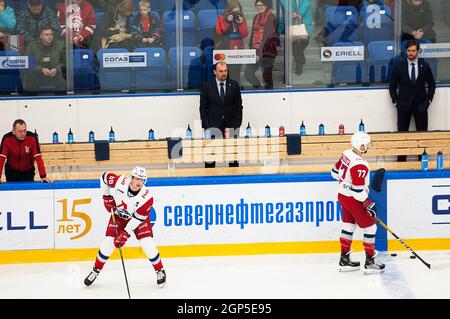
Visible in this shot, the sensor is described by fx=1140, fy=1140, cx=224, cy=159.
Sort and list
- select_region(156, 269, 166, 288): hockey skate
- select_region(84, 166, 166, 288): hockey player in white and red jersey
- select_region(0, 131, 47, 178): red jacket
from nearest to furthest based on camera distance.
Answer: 1. select_region(84, 166, 166, 288): hockey player in white and red jersey
2. select_region(156, 269, 166, 288): hockey skate
3. select_region(0, 131, 47, 178): red jacket

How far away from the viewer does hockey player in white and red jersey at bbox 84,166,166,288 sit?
440 inches

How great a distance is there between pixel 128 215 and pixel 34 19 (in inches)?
196

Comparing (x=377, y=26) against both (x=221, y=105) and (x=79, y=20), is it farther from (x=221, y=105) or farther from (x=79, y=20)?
(x=79, y=20)

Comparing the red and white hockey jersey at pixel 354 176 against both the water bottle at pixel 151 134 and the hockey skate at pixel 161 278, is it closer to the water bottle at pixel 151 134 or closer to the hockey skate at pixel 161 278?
the hockey skate at pixel 161 278

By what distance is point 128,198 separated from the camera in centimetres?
1120

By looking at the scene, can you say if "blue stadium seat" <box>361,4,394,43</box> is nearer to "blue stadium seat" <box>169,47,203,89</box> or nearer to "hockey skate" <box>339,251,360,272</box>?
"blue stadium seat" <box>169,47,203,89</box>

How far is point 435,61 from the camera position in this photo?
15766 millimetres

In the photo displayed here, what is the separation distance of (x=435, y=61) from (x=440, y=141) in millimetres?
1557

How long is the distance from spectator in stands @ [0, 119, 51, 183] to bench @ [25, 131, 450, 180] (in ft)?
4.37

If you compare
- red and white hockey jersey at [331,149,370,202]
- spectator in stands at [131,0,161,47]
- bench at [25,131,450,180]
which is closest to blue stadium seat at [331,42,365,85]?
bench at [25,131,450,180]

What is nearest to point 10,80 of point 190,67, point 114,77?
point 114,77
